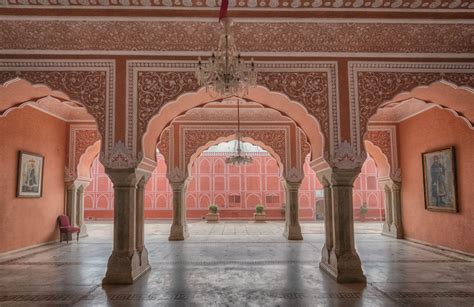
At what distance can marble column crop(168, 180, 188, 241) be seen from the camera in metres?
9.41

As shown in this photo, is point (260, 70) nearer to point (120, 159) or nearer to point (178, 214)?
point (120, 159)

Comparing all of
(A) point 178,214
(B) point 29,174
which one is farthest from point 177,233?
(B) point 29,174

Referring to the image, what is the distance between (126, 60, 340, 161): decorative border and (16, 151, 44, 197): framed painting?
364 cm

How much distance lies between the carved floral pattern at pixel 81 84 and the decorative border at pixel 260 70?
1.08 feet

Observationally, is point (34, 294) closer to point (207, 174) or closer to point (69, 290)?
point (69, 290)

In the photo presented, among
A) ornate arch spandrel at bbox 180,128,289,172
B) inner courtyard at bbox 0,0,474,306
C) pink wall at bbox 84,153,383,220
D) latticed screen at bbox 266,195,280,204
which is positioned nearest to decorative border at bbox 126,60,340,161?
inner courtyard at bbox 0,0,474,306

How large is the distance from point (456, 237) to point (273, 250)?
3.32 m

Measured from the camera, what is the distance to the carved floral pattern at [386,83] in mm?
4977

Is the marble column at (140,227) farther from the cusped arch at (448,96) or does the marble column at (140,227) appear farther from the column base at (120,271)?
the cusped arch at (448,96)

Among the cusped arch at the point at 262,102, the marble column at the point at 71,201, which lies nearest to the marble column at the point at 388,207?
the cusped arch at the point at 262,102

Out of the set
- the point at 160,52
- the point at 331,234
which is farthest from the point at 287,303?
the point at 160,52

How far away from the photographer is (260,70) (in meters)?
5.00

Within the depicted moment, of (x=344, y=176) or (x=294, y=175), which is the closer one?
(x=344, y=176)

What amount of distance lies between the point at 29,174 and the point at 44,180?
0.69 m
